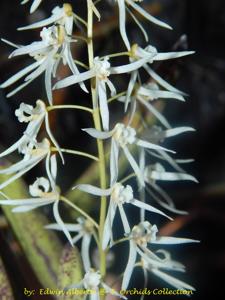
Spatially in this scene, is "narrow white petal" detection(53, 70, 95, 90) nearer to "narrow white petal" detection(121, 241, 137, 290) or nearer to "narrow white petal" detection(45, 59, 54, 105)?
"narrow white petal" detection(45, 59, 54, 105)

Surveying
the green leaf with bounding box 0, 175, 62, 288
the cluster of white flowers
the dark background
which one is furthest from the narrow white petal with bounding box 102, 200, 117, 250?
the dark background

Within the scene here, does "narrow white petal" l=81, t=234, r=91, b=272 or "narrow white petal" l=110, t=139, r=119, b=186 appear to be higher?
"narrow white petal" l=110, t=139, r=119, b=186

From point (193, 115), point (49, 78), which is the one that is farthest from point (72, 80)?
point (193, 115)

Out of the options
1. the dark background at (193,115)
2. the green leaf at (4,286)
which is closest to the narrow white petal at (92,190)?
the green leaf at (4,286)

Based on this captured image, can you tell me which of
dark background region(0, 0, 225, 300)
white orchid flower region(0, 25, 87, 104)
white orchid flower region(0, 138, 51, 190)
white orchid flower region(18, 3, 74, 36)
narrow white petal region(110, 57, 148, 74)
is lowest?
dark background region(0, 0, 225, 300)

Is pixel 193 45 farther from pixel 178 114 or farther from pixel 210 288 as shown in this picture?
pixel 210 288

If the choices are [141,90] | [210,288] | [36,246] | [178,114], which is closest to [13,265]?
[36,246]

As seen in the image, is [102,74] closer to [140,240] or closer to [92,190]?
[92,190]

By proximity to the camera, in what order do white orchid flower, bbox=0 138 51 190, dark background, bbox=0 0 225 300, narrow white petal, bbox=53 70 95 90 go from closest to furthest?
narrow white petal, bbox=53 70 95 90
white orchid flower, bbox=0 138 51 190
dark background, bbox=0 0 225 300
